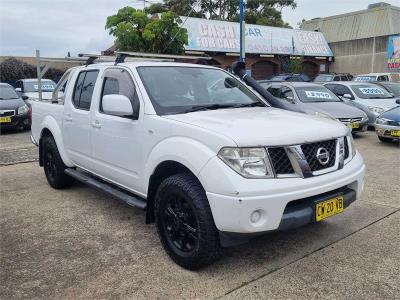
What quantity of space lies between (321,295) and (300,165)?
956mm

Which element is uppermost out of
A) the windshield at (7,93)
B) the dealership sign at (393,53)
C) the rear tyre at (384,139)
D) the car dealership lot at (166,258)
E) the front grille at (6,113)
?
the dealership sign at (393,53)

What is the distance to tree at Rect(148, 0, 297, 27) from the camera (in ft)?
126

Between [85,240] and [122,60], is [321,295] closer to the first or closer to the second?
[85,240]

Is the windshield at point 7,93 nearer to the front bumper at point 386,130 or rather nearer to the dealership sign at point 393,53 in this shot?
the front bumper at point 386,130

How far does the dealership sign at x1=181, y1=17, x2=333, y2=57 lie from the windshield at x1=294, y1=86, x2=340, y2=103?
12632 mm

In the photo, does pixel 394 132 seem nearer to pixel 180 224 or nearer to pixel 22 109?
pixel 180 224

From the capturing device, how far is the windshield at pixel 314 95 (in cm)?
1077

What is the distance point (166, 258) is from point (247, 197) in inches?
46.0

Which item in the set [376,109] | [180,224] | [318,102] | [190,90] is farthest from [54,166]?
[376,109]

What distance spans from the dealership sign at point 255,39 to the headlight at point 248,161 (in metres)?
20.4

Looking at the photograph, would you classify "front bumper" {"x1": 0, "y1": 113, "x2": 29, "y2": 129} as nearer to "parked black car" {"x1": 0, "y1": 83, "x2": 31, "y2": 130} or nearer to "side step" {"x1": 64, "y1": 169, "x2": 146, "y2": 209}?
"parked black car" {"x1": 0, "y1": 83, "x2": 31, "y2": 130}

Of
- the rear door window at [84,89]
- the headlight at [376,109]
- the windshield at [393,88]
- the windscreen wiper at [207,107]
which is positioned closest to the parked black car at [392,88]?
Answer: the windshield at [393,88]

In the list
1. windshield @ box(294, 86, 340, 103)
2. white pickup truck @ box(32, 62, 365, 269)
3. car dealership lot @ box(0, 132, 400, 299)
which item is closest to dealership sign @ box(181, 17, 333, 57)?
windshield @ box(294, 86, 340, 103)

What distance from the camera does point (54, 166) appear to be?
5.88 meters
